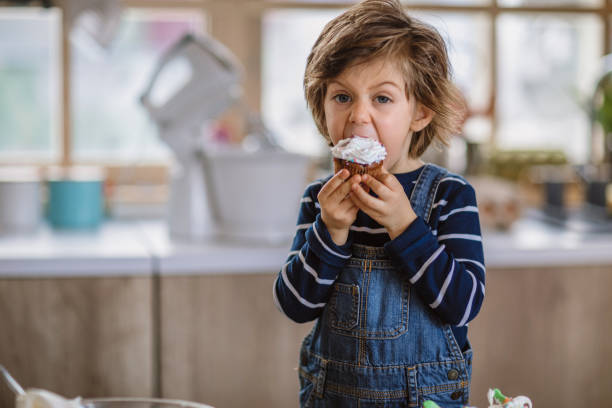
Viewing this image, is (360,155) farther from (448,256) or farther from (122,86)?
(122,86)

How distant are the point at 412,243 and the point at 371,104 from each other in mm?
156

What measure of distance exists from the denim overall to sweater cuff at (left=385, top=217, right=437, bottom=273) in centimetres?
5

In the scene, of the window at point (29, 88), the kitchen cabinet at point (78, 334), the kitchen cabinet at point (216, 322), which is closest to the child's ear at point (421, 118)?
the kitchen cabinet at point (216, 322)

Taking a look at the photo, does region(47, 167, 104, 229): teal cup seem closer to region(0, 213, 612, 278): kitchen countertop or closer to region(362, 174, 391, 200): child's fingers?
region(0, 213, 612, 278): kitchen countertop

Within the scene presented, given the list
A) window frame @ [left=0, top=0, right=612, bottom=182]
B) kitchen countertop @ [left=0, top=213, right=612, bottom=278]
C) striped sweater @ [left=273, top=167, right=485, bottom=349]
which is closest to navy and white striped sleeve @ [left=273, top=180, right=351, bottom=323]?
striped sweater @ [left=273, top=167, right=485, bottom=349]

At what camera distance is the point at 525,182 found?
2.99 meters

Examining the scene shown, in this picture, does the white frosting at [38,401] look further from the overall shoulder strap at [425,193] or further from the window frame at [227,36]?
the window frame at [227,36]

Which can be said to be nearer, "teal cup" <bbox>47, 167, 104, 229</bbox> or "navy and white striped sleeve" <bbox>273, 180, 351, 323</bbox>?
"navy and white striped sleeve" <bbox>273, 180, 351, 323</bbox>

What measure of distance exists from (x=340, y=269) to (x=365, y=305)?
2.0 inches

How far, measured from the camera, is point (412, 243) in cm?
75

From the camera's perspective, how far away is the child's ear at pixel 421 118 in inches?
31.6

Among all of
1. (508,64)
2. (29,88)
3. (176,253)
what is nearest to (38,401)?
(176,253)

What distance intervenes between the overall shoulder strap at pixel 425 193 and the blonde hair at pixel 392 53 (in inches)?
2.3

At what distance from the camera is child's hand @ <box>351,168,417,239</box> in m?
0.74
